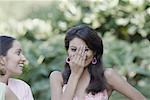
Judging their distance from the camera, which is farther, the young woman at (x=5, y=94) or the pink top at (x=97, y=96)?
the pink top at (x=97, y=96)

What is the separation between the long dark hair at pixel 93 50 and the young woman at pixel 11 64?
1.12 feet

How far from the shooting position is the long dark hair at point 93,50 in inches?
150

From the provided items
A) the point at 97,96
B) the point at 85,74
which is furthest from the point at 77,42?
the point at 97,96

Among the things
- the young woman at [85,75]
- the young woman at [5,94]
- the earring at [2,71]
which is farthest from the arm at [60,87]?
the young woman at [5,94]

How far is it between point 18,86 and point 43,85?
2526mm

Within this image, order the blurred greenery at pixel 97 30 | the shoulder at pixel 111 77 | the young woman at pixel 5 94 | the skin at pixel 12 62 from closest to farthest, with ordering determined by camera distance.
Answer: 1. the young woman at pixel 5 94
2. the skin at pixel 12 62
3. the shoulder at pixel 111 77
4. the blurred greenery at pixel 97 30

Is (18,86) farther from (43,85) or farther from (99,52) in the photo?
(43,85)

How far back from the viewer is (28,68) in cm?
643

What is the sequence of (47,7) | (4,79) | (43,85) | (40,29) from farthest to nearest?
(47,7) → (40,29) → (43,85) → (4,79)

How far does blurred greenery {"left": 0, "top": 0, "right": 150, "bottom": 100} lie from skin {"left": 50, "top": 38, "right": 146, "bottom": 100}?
2293 millimetres

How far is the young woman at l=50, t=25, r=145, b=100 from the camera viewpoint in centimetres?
381

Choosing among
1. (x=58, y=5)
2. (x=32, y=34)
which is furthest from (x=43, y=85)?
(x=58, y=5)

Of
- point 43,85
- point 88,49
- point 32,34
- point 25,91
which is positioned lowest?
point 43,85

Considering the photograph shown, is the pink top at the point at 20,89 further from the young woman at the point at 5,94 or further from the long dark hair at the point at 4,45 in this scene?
the young woman at the point at 5,94
